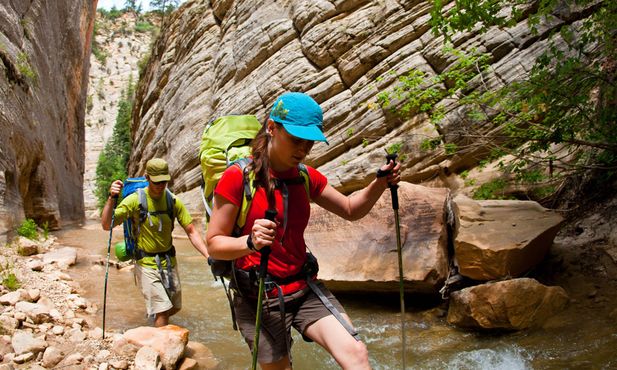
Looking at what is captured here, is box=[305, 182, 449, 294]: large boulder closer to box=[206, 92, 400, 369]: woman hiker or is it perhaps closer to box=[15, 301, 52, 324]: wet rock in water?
box=[206, 92, 400, 369]: woman hiker

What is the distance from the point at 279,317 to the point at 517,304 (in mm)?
3639

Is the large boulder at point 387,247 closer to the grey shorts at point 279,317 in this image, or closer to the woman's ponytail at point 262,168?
the grey shorts at point 279,317

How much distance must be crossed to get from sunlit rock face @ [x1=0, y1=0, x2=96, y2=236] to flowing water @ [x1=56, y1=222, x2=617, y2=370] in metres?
5.17

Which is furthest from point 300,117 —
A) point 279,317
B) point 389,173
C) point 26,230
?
point 26,230

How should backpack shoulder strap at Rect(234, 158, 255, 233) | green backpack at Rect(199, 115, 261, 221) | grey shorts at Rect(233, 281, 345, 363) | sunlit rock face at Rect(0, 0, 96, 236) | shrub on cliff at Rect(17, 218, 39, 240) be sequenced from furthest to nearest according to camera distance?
sunlit rock face at Rect(0, 0, 96, 236)
shrub on cliff at Rect(17, 218, 39, 240)
green backpack at Rect(199, 115, 261, 221)
grey shorts at Rect(233, 281, 345, 363)
backpack shoulder strap at Rect(234, 158, 255, 233)

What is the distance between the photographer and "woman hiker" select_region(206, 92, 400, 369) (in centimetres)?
252

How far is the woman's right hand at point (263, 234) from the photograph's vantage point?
224 centimetres

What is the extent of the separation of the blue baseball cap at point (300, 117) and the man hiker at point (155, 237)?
123 inches

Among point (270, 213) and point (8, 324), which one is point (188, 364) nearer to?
point (8, 324)

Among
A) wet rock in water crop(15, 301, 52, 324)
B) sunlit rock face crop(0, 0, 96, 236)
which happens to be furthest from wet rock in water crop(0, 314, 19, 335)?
sunlit rock face crop(0, 0, 96, 236)

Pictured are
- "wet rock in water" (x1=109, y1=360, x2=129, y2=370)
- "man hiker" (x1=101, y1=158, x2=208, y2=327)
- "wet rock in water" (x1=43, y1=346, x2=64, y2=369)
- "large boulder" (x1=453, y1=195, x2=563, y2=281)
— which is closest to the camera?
"wet rock in water" (x1=43, y1=346, x2=64, y2=369)

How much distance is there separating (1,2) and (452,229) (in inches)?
532

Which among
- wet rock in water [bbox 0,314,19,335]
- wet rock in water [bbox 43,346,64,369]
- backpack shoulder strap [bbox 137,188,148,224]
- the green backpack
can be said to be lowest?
wet rock in water [bbox 43,346,64,369]

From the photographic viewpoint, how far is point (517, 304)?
16.8 feet
